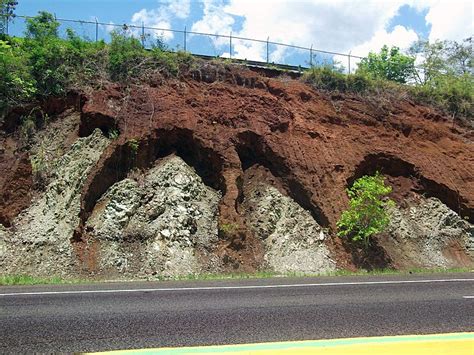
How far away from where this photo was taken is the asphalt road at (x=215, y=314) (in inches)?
222

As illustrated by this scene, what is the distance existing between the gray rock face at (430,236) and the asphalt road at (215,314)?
309 inches

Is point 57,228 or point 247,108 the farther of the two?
point 247,108

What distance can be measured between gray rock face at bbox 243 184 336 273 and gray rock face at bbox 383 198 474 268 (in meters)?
2.96

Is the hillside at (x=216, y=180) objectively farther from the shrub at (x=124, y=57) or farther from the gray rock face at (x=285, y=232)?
the shrub at (x=124, y=57)

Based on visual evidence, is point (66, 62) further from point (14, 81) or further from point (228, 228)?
point (228, 228)

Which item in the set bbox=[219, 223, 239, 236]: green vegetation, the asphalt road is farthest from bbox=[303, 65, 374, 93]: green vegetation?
the asphalt road

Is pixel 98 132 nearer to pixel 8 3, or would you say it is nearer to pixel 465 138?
pixel 8 3

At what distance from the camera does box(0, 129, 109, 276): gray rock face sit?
1434cm

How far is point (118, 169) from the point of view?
55.8 feet

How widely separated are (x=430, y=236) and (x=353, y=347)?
1538cm

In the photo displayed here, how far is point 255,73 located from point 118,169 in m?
8.39

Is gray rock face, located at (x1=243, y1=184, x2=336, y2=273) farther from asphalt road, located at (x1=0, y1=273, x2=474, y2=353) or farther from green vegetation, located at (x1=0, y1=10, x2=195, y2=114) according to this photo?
green vegetation, located at (x1=0, y1=10, x2=195, y2=114)

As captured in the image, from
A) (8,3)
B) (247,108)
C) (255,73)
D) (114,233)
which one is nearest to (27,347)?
(114,233)

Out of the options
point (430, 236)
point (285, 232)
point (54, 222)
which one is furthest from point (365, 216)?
point (54, 222)
